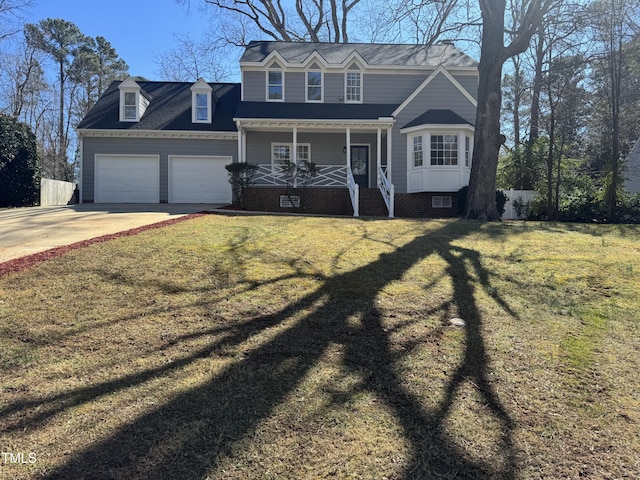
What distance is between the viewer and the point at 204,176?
727 inches

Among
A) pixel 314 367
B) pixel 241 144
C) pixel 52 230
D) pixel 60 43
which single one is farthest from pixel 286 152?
pixel 60 43

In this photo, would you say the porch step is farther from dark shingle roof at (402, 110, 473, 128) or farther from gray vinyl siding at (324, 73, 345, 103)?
gray vinyl siding at (324, 73, 345, 103)

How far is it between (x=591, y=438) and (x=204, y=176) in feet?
58.2

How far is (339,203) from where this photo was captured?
1553cm

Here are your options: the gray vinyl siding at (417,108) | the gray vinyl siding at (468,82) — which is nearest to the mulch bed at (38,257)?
the gray vinyl siding at (417,108)

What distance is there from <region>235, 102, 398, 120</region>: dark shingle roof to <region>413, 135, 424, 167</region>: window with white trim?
1762 mm

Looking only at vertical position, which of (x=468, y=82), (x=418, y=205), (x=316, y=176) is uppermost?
(x=468, y=82)

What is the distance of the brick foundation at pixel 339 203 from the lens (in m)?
15.1

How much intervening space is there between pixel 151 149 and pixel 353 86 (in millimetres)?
9472

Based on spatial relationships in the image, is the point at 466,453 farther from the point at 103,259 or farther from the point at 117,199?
the point at 117,199

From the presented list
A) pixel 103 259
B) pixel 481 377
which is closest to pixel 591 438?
pixel 481 377

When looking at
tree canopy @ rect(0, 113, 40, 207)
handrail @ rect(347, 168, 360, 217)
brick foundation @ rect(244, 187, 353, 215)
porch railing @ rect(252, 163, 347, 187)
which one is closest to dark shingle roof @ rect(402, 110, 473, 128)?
porch railing @ rect(252, 163, 347, 187)

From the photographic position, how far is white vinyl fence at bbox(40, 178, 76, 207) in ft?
56.3

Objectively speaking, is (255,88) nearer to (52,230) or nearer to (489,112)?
(489,112)
